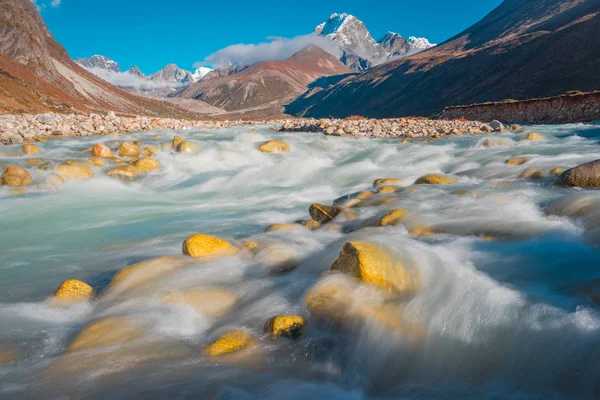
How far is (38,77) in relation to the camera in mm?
65250

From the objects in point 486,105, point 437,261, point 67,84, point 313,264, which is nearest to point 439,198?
point 437,261

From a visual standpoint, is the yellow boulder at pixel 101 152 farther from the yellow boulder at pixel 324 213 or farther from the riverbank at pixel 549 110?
the riverbank at pixel 549 110

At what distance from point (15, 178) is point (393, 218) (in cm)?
927

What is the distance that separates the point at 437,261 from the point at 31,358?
383 cm

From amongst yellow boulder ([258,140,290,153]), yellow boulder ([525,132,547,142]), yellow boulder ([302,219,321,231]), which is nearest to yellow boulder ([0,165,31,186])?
yellow boulder ([258,140,290,153])

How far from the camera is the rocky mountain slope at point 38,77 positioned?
44.7 m

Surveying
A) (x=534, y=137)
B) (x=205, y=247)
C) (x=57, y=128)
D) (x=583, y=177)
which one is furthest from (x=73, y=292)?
(x=57, y=128)

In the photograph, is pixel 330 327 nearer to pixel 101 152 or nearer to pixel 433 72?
pixel 101 152

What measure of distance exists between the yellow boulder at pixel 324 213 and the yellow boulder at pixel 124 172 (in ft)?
21.9

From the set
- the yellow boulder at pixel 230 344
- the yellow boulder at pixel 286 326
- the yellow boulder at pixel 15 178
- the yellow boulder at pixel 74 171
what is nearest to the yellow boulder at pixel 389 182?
the yellow boulder at pixel 286 326

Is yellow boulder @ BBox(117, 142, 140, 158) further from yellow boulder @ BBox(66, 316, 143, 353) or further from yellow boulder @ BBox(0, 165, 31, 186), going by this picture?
yellow boulder @ BBox(66, 316, 143, 353)

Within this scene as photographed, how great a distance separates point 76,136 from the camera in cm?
1870

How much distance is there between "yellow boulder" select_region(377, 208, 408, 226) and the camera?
17.9 feet

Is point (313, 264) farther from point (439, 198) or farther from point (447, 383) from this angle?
point (439, 198)
